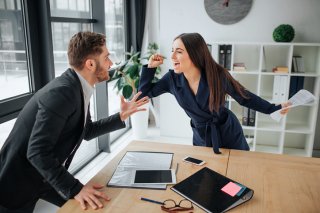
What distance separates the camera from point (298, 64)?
11.1 feet

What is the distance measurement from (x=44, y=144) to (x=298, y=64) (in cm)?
311

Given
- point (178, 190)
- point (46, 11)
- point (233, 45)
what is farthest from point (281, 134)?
point (46, 11)

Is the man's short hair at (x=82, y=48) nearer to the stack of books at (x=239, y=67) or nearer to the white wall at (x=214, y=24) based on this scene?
the stack of books at (x=239, y=67)

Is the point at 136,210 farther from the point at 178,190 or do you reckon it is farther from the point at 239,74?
the point at 239,74

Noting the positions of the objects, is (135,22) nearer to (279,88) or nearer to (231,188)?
(279,88)

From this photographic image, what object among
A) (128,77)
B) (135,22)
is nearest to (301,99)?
(128,77)

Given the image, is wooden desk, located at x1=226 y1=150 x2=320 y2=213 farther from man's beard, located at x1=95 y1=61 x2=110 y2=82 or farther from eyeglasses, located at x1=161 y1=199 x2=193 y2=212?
man's beard, located at x1=95 y1=61 x2=110 y2=82

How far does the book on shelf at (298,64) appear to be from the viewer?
3.39 m

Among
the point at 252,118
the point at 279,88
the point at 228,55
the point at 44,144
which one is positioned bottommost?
the point at 252,118

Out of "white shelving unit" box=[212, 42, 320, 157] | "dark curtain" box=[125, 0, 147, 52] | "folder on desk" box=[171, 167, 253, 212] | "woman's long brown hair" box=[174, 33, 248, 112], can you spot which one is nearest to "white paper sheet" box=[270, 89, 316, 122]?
"woman's long brown hair" box=[174, 33, 248, 112]

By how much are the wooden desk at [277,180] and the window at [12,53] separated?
66.0 inches

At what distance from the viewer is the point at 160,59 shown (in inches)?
80.6

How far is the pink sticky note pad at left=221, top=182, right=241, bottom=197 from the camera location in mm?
1278

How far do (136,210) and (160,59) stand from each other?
1.15m
